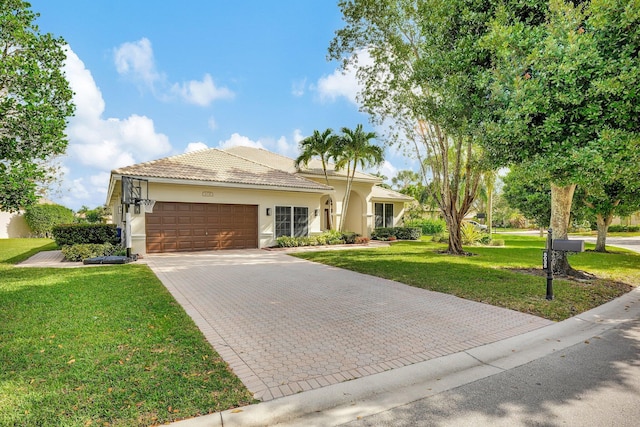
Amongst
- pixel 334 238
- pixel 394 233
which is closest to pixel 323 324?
pixel 334 238

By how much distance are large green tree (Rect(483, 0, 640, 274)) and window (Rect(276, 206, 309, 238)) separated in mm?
12405

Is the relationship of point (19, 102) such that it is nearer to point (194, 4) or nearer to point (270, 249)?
point (194, 4)

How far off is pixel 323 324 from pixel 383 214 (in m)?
20.9

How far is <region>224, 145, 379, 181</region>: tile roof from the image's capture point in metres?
22.1

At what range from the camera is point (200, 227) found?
15953 mm

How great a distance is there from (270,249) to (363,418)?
1420 centimetres

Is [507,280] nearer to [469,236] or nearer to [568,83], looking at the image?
[568,83]

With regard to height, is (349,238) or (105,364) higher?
(349,238)

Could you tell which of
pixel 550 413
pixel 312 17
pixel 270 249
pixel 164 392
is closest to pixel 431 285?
pixel 550 413

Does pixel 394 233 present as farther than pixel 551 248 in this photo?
Yes

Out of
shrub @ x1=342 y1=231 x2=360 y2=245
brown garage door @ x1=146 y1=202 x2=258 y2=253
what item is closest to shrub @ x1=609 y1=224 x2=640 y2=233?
shrub @ x1=342 y1=231 x2=360 y2=245

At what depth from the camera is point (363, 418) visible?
2.98 meters

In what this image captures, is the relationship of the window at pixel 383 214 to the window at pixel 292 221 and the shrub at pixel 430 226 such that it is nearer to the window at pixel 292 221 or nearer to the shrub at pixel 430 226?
the shrub at pixel 430 226

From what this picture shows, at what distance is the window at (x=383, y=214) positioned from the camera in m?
25.3
